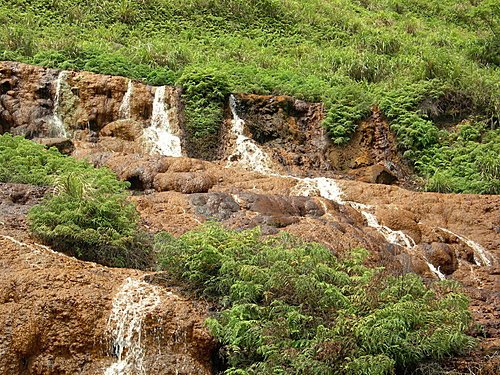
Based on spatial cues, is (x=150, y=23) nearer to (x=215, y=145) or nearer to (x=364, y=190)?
(x=215, y=145)

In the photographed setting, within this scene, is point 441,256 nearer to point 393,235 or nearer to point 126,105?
point 393,235

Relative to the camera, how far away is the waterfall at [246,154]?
56.1 ft

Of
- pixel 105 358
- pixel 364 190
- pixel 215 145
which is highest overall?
pixel 105 358

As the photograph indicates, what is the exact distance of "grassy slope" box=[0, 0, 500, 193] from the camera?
18.4 m

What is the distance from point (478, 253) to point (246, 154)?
7.52 meters

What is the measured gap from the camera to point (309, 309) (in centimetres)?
685

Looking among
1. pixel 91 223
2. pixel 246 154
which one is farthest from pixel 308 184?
pixel 91 223

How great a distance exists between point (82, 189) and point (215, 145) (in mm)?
8736

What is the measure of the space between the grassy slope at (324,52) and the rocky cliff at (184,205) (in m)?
1.04

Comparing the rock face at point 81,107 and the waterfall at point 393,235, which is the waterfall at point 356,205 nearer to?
the waterfall at point 393,235

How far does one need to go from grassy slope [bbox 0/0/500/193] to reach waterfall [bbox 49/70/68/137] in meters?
0.94

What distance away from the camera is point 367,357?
595cm

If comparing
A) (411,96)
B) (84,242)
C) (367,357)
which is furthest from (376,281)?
(411,96)

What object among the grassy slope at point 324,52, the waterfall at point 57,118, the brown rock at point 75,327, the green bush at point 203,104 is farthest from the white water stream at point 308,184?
the brown rock at point 75,327
